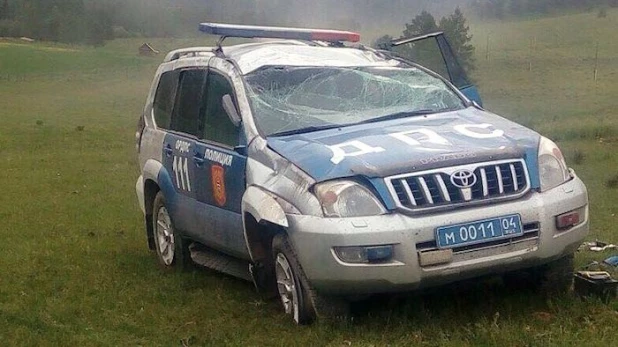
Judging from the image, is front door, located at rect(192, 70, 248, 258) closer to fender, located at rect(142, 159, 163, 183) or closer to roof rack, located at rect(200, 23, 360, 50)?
roof rack, located at rect(200, 23, 360, 50)

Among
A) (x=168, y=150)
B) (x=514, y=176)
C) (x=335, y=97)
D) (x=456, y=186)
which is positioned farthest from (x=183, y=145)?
(x=514, y=176)

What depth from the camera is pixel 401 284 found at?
5.06m

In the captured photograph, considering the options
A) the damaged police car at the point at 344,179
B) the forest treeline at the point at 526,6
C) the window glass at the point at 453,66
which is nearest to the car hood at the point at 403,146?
the damaged police car at the point at 344,179

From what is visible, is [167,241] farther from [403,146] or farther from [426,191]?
[426,191]

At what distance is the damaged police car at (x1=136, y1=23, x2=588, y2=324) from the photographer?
199 inches

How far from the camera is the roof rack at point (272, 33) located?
22.8 feet

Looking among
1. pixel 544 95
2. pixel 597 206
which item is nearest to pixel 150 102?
pixel 597 206

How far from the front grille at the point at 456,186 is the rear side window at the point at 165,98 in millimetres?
2865

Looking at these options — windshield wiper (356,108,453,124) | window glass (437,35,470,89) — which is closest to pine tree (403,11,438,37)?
window glass (437,35,470,89)

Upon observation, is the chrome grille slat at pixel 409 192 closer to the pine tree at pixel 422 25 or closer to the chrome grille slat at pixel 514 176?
the chrome grille slat at pixel 514 176

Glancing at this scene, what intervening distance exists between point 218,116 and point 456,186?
1.99m

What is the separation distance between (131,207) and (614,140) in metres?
8.20

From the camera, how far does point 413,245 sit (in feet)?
16.3

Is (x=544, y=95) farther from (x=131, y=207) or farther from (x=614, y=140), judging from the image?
(x=131, y=207)
